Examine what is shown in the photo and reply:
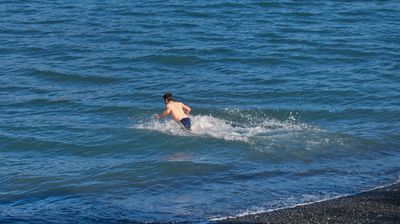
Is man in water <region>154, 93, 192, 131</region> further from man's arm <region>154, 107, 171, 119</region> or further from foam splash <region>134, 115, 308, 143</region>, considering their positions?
foam splash <region>134, 115, 308, 143</region>

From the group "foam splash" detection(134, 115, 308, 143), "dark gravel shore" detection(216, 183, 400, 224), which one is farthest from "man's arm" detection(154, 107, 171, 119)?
"dark gravel shore" detection(216, 183, 400, 224)

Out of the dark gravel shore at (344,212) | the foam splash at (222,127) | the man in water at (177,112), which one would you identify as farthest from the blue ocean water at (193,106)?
the dark gravel shore at (344,212)

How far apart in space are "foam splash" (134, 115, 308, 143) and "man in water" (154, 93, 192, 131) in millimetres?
238

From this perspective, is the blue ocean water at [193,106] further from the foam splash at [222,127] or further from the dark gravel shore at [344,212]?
the dark gravel shore at [344,212]

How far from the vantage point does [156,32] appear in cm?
3459

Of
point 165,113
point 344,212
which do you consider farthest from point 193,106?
point 344,212

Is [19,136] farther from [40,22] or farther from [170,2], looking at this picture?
[170,2]

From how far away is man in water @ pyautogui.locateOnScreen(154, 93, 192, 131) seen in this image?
76.1ft

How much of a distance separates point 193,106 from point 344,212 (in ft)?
31.9

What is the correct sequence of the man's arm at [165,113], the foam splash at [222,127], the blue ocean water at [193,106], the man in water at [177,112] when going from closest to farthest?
the blue ocean water at [193,106], the foam splash at [222,127], the man in water at [177,112], the man's arm at [165,113]

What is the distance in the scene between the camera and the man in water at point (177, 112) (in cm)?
2319

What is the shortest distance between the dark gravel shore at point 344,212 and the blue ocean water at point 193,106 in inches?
21.1

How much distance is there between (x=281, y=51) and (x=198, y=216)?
627 inches

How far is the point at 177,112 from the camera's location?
76.2 feet
